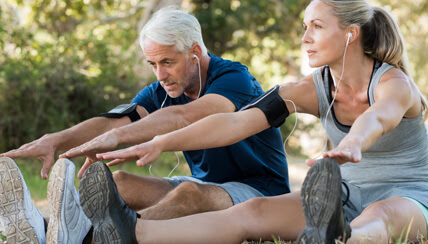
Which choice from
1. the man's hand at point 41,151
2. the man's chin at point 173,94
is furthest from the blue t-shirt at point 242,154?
the man's hand at point 41,151

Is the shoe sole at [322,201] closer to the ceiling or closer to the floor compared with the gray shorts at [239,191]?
closer to the ceiling

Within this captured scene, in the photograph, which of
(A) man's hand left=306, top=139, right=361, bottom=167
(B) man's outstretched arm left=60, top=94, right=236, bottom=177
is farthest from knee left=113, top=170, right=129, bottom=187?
(A) man's hand left=306, top=139, right=361, bottom=167

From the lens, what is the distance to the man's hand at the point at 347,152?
1.91 m

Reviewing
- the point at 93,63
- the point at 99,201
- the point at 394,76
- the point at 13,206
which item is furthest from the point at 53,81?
the point at 394,76

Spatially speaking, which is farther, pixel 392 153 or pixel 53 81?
pixel 53 81

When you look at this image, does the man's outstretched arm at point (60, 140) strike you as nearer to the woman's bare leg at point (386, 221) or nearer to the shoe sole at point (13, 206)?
the shoe sole at point (13, 206)

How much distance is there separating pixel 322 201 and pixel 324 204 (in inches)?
0.5

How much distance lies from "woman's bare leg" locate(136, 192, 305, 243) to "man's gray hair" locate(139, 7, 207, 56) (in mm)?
1188

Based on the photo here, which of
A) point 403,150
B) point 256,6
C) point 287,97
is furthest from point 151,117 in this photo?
point 256,6

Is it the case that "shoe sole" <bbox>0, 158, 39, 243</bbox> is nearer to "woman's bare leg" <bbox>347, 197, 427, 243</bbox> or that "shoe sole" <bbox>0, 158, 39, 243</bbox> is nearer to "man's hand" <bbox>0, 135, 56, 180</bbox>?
"man's hand" <bbox>0, 135, 56, 180</bbox>

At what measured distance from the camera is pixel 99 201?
211 cm

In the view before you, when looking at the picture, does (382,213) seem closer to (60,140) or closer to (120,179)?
(120,179)

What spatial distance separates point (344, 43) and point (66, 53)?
5.65m

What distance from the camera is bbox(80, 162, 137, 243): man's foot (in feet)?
6.82
